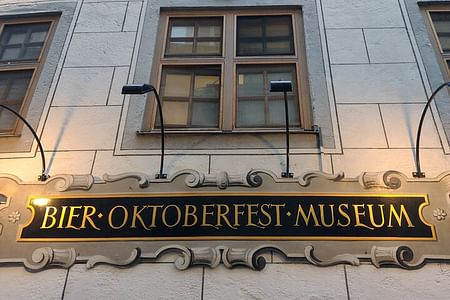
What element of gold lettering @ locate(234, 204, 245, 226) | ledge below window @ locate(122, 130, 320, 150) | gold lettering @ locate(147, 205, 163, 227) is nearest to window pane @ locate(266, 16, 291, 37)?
ledge below window @ locate(122, 130, 320, 150)

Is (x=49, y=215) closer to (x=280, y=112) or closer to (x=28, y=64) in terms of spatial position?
→ (x=28, y=64)

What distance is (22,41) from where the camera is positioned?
237 inches

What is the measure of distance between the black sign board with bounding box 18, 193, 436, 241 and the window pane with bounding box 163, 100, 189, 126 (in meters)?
1.05

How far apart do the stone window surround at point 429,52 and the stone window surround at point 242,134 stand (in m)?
1.20

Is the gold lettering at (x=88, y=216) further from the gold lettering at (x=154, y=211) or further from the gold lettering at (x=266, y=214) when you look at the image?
the gold lettering at (x=266, y=214)

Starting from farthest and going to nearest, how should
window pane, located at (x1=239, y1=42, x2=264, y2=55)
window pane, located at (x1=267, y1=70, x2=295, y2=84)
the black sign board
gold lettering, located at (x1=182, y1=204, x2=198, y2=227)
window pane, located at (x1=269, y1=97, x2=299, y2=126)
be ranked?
1. window pane, located at (x1=239, y1=42, x2=264, y2=55)
2. window pane, located at (x1=267, y1=70, x2=295, y2=84)
3. window pane, located at (x1=269, y1=97, x2=299, y2=126)
4. gold lettering, located at (x1=182, y1=204, x2=198, y2=227)
5. the black sign board

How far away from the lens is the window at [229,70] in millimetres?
5133

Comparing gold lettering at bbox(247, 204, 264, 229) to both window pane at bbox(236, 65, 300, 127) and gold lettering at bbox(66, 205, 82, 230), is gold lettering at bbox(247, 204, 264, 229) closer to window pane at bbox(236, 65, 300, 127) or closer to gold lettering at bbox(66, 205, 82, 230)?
window pane at bbox(236, 65, 300, 127)

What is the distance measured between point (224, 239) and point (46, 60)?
336 cm

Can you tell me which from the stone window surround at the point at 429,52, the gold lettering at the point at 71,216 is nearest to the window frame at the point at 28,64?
the gold lettering at the point at 71,216

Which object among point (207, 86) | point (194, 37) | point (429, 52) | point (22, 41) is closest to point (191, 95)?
point (207, 86)

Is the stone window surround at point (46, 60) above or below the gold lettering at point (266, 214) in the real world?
above

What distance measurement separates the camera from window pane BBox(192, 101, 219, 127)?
513 centimetres

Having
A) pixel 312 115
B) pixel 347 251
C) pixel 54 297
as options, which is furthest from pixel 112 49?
pixel 347 251
